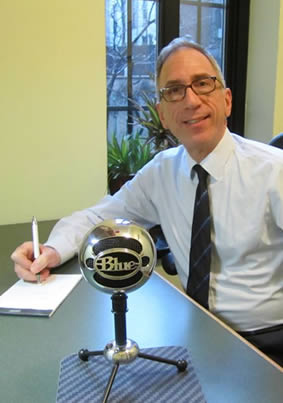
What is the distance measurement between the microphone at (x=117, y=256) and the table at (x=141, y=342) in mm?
216

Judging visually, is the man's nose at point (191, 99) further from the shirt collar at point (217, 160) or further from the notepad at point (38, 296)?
the notepad at point (38, 296)

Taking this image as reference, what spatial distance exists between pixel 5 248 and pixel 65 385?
84cm

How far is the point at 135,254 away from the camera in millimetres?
694

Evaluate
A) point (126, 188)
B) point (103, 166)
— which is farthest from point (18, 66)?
point (126, 188)

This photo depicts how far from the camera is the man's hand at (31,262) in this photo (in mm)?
1189

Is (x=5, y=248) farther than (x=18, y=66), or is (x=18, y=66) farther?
(x=18, y=66)

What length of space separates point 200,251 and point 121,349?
1.57 ft

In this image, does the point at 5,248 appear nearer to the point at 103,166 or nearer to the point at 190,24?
the point at 103,166

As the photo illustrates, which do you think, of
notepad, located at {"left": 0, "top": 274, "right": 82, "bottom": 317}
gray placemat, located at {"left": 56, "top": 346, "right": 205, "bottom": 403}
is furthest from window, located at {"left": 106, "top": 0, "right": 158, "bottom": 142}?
gray placemat, located at {"left": 56, "top": 346, "right": 205, "bottom": 403}

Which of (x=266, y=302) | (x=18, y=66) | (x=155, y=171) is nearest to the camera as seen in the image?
(x=266, y=302)

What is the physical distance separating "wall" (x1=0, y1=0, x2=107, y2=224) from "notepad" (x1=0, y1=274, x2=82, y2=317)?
2.28 ft

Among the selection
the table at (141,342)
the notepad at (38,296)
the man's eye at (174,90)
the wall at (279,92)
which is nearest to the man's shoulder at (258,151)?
the man's eye at (174,90)

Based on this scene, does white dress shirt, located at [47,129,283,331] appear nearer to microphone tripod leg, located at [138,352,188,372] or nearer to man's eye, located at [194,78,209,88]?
man's eye, located at [194,78,209,88]

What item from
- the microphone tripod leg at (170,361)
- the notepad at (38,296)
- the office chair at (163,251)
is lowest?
the office chair at (163,251)
